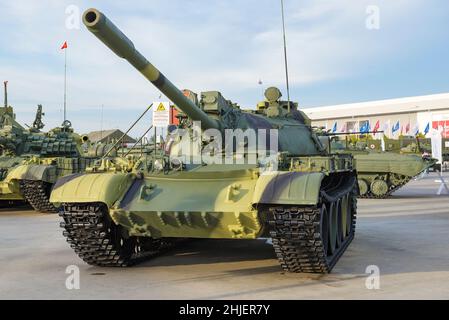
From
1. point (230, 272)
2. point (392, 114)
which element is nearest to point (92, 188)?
point (230, 272)

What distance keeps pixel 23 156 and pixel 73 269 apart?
11.5 meters

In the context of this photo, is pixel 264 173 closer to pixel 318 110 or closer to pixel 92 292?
pixel 92 292

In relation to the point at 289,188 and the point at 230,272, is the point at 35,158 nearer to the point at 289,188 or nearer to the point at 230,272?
the point at 230,272

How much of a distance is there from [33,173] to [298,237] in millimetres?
10961

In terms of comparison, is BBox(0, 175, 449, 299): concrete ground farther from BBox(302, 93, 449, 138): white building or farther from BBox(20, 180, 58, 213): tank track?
BBox(302, 93, 449, 138): white building

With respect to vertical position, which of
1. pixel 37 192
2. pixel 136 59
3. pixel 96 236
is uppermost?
pixel 136 59

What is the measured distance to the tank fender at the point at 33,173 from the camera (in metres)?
16.4

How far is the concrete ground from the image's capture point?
7.18 meters

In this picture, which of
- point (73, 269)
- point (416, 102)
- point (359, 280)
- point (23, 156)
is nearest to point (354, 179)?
point (359, 280)

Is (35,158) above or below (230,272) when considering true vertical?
above

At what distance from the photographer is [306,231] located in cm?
744

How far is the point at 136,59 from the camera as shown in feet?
25.0

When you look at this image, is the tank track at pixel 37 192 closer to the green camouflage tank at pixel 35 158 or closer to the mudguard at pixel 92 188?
the green camouflage tank at pixel 35 158
